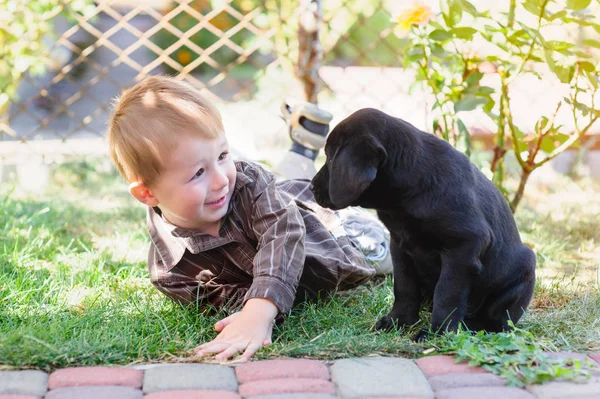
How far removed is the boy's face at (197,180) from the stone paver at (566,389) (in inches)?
45.9

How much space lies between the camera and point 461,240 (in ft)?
7.61

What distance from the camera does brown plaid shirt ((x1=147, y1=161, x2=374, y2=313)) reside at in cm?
262

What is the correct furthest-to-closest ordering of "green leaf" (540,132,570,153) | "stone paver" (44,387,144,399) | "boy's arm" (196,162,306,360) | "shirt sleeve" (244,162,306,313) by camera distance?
"green leaf" (540,132,570,153) < "shirt sleeve" (244,162,306,313) < "boy's arm" (196,162,306,360) < "stone paver" (44,387,144,399)

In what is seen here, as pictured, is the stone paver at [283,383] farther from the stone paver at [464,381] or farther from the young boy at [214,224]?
the young boy at [214,224]

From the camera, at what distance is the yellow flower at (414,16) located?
3486mm

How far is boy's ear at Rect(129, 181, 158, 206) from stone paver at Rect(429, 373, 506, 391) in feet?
3.78

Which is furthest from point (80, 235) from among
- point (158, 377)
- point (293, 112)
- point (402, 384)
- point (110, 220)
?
point (402, 384)

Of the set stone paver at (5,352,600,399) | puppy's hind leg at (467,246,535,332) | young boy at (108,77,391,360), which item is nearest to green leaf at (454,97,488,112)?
young boy at (108,77,391,360)

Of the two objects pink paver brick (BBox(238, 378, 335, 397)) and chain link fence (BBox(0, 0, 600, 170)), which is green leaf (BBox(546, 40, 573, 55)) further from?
pink paver brick (BBox(238, 378, 335, 397))

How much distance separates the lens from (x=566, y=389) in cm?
195

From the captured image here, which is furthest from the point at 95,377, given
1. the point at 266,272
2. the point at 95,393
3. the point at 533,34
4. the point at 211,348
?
the point at 533,34

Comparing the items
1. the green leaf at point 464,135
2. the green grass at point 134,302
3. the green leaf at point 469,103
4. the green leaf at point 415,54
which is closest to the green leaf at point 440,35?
the green leaf at point 415,54

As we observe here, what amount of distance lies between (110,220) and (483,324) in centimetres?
230

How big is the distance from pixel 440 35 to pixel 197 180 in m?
1.48
